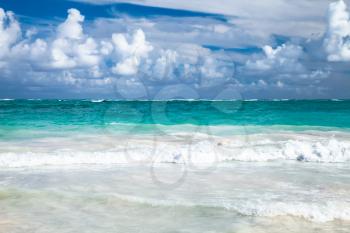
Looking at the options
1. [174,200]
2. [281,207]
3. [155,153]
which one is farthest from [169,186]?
[155,153]

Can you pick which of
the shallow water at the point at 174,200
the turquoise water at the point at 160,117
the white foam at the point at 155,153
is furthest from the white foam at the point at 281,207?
the turquoise water at the point at 160,117

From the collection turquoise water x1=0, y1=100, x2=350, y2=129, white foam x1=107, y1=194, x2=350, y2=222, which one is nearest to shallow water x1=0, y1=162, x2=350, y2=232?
white foam x1=107, y1=194, x2=350, y2=222

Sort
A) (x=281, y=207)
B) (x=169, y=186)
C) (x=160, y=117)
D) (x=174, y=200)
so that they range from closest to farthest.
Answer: (x=281, y=207), (x=174, y=200), (x=169, y=186), (x=160, y=117)

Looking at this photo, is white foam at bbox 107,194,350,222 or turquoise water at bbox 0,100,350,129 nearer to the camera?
white foam at bbox 107,194,350,222

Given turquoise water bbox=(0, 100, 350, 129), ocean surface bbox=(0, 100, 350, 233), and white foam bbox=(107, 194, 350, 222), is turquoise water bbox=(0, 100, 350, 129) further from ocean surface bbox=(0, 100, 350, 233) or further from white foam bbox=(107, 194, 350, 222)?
white foam bbox=(107, 194, 350, 222)

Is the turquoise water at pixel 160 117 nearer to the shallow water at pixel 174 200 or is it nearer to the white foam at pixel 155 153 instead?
the white foam at pixel 155 153

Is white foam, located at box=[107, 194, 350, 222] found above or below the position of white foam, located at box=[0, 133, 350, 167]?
below

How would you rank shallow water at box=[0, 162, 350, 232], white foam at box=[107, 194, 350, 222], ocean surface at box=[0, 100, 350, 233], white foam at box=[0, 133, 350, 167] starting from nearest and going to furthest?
1. shallow water at box=[0, 162, 350, 232]
2. ocean surface at box=[0, 100, 350, 233]
3. white foam at box=[107, 194, 350, 222]
4. white foam at box=[0, 133, 350, 167]

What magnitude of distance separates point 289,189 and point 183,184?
2.33m

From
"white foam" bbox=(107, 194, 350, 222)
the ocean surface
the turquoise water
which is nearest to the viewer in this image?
the ocean surface

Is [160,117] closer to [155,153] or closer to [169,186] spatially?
[155,153]

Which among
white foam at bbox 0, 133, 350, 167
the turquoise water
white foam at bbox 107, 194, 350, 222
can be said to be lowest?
white foam at bbox 107, 194, 350, 222

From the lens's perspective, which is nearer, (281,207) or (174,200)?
(281,207)

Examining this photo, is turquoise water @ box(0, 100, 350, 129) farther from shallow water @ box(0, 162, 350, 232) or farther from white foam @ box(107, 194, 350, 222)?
white foam @ box(107, 194, 350, 222)
